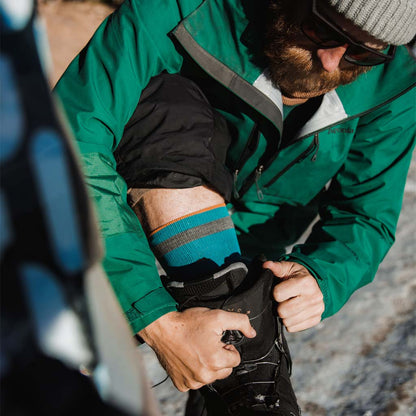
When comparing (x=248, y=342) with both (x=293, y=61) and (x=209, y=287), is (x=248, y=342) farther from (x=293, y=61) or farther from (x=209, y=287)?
(x=293, y=61)

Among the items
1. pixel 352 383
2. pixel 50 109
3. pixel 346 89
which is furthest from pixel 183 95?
pixel 352 383

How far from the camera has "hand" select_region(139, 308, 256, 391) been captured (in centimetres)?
129

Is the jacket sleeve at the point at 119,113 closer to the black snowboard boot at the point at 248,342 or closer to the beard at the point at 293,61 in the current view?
the black snowboard boot at the point at 248,342

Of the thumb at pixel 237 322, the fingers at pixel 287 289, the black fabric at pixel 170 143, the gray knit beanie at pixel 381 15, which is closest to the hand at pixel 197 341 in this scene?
the thumb at pixel 237 322

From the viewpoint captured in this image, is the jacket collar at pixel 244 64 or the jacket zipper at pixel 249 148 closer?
the jacket collar at pixel 244 64

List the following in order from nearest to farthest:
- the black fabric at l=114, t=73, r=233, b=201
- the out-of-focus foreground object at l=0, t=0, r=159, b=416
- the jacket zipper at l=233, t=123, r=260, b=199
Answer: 1. the out-of-focus foreground object at l=0, t=0, r=159, b=416
2. the black fabric at l=114, t=73, r=233, b=201
3. the jacket zipper at l=233, t=123, r=260, b=199

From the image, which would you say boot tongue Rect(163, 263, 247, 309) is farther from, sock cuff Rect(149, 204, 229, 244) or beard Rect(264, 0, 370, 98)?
beard Rect(264, 0, 370, 98)

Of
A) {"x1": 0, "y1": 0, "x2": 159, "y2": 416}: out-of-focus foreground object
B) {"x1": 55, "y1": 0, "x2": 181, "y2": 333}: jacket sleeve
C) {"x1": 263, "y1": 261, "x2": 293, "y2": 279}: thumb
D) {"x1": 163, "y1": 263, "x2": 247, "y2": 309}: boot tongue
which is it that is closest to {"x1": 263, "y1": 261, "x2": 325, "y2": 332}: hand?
{"x1": 263, "y1": 261, "x2": 293, "y2": 279}: thumb

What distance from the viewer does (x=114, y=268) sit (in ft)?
4.29

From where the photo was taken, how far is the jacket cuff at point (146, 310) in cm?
131

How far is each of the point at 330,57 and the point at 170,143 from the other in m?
0.56

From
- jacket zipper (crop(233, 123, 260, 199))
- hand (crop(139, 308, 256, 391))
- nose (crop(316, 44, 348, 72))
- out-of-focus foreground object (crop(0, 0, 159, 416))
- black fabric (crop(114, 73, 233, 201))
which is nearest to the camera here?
out-of-focus foreground object (crop(0, 0, 159, 416))

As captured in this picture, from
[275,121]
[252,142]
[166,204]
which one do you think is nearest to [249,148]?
[252,142]

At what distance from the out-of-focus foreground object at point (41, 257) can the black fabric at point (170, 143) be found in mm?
807
